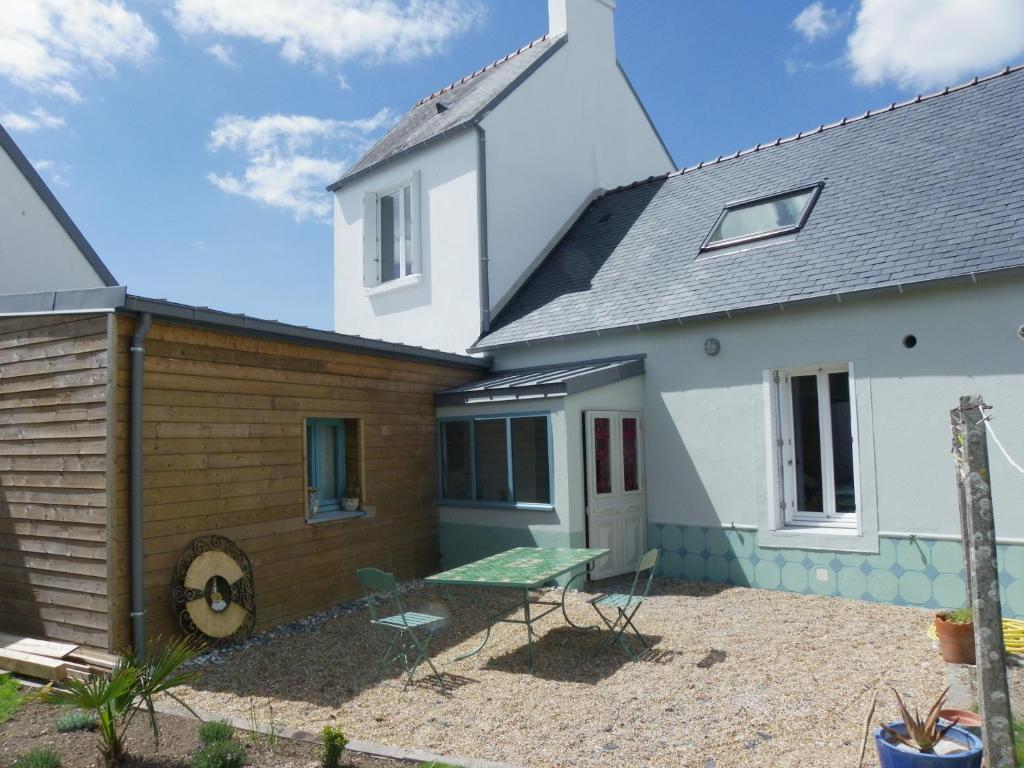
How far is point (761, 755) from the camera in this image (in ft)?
13.9

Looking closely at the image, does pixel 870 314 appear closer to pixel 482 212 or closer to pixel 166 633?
pixel 482 212

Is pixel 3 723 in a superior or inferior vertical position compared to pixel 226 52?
inferior

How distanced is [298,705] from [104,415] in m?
2.87

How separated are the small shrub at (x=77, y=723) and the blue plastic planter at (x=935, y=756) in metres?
4.74

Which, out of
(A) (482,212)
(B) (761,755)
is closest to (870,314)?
(B) (761,755)

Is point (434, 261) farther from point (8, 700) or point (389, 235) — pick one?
point (8, 700)

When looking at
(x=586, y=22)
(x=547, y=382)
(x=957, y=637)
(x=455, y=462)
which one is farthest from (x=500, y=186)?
(x=957, y=637)

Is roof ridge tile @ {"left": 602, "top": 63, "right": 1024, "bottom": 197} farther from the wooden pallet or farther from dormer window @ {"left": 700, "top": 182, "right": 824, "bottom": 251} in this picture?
the wooden pallet

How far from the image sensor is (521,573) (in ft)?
20.6

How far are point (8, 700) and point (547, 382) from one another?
227 inches

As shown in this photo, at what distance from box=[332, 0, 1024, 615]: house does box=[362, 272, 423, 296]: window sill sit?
824 millimetres

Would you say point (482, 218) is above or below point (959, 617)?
above

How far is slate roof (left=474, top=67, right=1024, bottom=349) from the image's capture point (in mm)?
7763

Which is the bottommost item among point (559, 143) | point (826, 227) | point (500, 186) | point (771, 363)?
point (771, 363)
